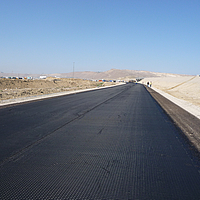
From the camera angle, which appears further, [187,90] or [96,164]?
[187,90]

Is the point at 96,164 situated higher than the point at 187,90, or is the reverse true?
the point at 96,164

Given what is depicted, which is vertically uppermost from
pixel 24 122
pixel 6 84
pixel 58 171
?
pixel 58 171

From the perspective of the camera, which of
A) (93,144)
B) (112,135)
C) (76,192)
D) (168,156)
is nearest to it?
(76,192)

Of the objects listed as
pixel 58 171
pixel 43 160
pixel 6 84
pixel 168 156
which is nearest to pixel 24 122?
pixel 43 160

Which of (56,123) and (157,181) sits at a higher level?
(157,181)

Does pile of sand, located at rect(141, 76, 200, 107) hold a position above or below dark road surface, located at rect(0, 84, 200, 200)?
below

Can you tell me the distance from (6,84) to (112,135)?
149 ft

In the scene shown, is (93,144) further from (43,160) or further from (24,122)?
(24,122)

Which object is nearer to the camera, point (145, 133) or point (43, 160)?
point (43, 160)

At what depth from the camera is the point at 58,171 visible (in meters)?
4.65

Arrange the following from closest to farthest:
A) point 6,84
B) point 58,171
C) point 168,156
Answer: point 58,171
point 168,156
point 6,84

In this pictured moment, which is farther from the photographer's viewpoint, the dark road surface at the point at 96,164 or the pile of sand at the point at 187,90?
the pile of sand at the point at 187,90

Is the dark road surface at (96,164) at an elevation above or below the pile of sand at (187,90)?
above

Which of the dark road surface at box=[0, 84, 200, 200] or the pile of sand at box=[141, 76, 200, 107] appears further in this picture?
the pile of sand at box=[141, 76, 200, 107]
